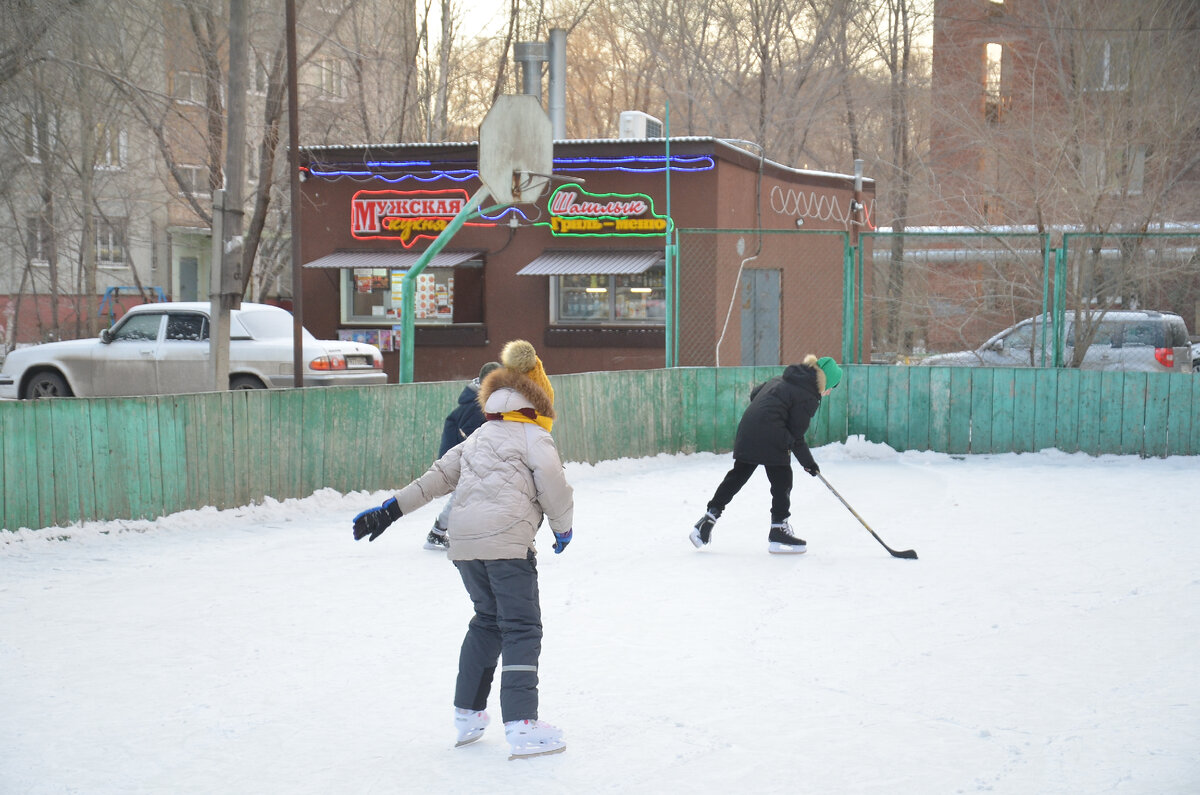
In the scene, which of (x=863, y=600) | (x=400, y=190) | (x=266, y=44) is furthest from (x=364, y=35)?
(x=863, y=600)

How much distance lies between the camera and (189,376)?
46.0 feet

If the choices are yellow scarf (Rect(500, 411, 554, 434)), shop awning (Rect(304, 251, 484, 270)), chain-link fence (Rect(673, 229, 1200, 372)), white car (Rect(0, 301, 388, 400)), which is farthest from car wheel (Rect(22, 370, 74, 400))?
yellow scarf (Rect(500, 411, 554, 434))

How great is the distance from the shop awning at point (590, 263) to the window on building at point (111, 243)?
17.1m

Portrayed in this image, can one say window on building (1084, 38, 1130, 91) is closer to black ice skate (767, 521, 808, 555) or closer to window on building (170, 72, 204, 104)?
black ice skate (767, 521, 808, 555)

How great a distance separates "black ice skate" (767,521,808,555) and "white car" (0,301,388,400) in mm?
7318

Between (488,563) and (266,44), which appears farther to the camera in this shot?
(266,44)

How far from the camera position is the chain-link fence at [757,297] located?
648 inches

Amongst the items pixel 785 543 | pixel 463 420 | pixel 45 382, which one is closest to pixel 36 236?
pixel 45 382

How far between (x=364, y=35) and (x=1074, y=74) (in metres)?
15.1

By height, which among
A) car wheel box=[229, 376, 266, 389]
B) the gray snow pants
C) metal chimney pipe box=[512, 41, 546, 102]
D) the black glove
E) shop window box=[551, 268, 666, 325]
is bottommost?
the gray snow pants

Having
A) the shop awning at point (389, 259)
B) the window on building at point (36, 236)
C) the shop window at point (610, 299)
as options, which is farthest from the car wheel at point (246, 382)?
the window on building at point (36, 236)

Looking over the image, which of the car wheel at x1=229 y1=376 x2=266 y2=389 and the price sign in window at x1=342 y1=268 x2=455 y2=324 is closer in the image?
the car wheel at x1=229 y1=376 x2=266 y2=389

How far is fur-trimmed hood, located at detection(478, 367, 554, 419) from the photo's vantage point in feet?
14.7

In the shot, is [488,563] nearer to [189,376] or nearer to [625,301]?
[189,376]
